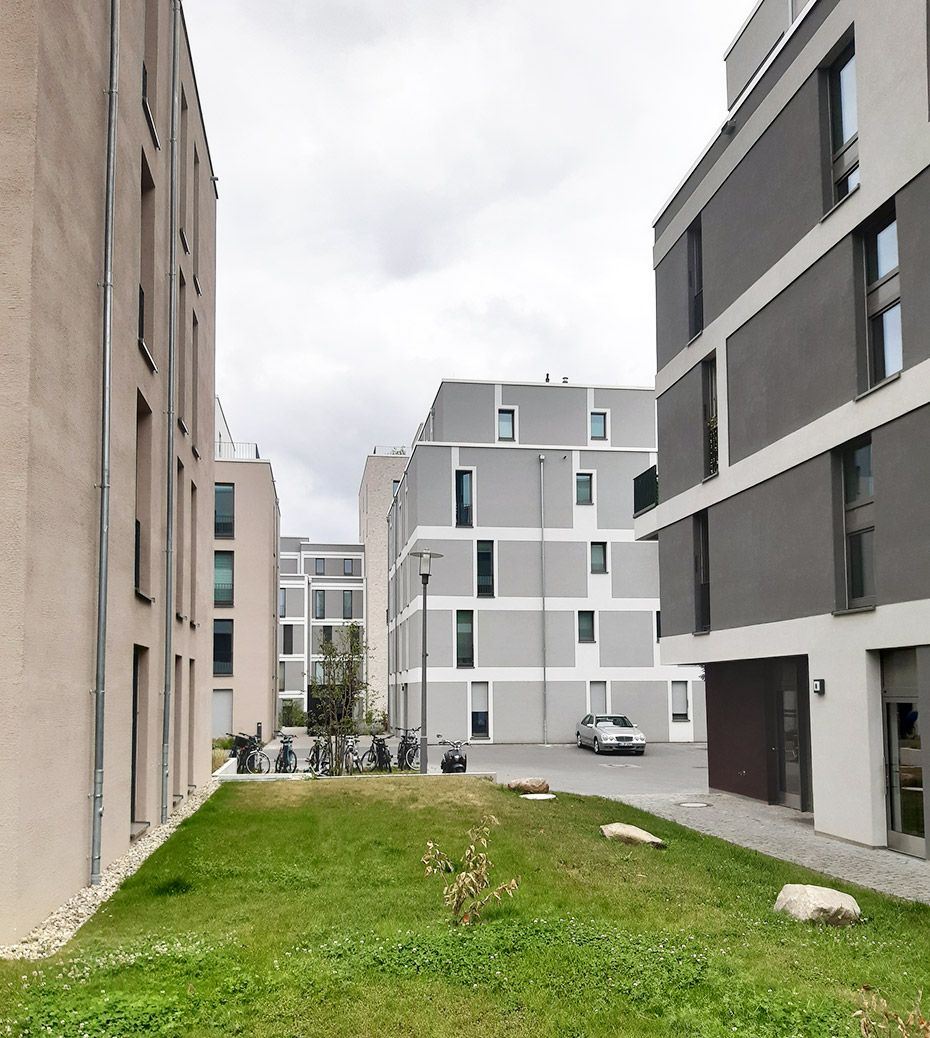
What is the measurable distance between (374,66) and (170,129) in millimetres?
3940

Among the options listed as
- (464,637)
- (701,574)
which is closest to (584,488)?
(464,637)

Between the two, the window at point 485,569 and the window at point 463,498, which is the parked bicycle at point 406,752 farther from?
the window at point 463,498

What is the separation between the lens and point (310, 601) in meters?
72.2

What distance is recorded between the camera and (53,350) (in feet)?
30.5

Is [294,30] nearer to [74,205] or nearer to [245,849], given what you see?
Result: [74,205]

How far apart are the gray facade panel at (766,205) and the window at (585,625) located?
2261 cm

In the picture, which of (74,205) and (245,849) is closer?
(74,205)

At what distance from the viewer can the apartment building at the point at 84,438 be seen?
8.55 meters

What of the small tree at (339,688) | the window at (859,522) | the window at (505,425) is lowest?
the small tree at (339,688)

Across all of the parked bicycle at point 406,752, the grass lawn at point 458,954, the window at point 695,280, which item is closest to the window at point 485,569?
the parked bicycle at point 406,752

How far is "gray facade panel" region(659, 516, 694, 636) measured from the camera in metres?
21.4

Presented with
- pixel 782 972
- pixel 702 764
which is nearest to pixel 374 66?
pixel 782 972

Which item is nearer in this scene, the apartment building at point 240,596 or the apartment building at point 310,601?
the apartment building at point 240,596

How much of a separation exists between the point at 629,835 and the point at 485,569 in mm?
27962
